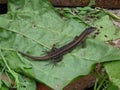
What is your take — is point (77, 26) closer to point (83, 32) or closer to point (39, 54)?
point (83, 32)

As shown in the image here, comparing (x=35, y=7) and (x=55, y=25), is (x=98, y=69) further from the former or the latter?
(x=35, y=7)

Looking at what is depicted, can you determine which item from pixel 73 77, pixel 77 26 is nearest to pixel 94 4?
pixel 77 26

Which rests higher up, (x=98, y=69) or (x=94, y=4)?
(x=94, y=4)

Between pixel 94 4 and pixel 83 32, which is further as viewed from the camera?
pixel 94 4

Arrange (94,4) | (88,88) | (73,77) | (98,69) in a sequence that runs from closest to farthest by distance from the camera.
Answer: (73,77), (98,69), (88,88), (94,4)

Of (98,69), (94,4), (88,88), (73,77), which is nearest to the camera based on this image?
(73,77)

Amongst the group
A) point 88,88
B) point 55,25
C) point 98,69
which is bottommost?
point 88,88
